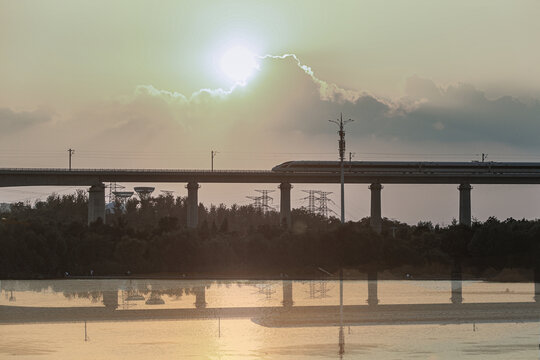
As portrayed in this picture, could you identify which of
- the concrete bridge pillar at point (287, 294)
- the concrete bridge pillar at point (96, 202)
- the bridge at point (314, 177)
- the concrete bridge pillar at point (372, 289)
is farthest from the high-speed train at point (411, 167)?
the concrete bridge pillar at point (287, 294)

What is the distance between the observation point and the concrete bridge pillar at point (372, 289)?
187 feet

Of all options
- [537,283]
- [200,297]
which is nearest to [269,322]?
[200,297]

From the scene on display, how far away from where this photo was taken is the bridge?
132500 millimetres

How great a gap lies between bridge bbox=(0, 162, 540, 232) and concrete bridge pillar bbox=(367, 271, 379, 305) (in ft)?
157

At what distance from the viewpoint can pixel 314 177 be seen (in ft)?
443

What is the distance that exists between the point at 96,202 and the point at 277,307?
83.7 metres

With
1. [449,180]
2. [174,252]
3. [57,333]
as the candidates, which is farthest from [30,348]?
[449,180]

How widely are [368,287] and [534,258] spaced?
1151 inches

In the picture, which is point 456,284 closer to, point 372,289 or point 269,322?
point 372,289

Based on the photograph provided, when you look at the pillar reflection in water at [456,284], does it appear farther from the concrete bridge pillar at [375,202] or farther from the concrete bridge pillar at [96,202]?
the concrete bridge pillar at [96,202]

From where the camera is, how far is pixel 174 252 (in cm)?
9488

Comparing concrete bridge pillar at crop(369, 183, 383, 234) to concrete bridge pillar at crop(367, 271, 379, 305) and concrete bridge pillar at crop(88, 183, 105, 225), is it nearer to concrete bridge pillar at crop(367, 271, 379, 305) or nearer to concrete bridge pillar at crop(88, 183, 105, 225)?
concrete bridge pillar at crop(88, 183, 105, 225)

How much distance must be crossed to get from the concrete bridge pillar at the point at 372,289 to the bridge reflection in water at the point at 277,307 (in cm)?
7

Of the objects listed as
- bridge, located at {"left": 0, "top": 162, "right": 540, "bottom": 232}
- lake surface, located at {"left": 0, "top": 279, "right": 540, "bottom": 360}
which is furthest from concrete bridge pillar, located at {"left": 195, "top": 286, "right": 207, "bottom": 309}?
bridge, located at {"left": 0, "top": 162, "right": 540, "bottom": 232}
